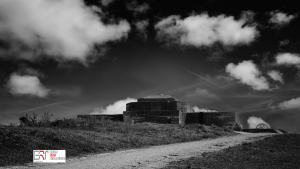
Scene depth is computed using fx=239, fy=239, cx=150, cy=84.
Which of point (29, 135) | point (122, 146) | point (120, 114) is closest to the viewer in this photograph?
point (29, 135)

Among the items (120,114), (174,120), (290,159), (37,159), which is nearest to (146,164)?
(37,159)

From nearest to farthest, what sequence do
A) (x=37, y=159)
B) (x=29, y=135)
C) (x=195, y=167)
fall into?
(x=195, y=167)
(x=37, y=159)
(x=29, y=135)

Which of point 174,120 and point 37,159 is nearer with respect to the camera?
point 37,159

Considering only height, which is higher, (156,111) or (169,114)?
(156,111)

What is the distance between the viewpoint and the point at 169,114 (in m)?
31.1

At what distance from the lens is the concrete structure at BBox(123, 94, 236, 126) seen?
29.8 meters

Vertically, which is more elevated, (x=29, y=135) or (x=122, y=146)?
(x=29, y=135)

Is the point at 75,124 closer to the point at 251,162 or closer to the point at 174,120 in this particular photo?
the point at 251,162

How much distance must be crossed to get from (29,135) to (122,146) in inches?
165

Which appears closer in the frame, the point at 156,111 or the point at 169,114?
the point at 169,114

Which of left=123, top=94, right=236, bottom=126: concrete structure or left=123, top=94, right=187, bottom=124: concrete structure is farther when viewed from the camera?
left=123, top=94, right=187, bottom=124: concrete structure

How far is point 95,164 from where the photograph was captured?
7.14 meters

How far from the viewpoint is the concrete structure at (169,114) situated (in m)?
29.8

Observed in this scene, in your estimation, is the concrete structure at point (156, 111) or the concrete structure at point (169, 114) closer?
the concrete structure at point (169, 114)
